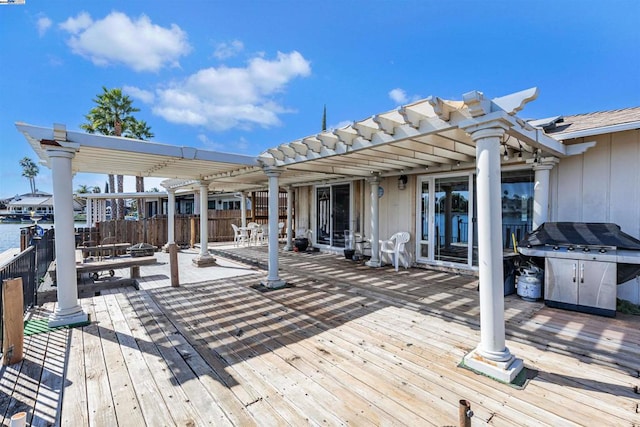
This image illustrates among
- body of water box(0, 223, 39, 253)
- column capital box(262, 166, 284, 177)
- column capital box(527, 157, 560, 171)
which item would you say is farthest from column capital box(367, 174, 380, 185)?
body of water box(0, 223, 39, 253)

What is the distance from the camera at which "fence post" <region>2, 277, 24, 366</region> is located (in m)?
2.66

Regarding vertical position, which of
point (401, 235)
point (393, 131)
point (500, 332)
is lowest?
point (500, 332)

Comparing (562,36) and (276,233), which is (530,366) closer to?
(276,233)

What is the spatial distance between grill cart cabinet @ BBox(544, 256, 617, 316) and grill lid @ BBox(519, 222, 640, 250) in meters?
0.27

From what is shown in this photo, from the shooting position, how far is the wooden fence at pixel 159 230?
10570 millimetres

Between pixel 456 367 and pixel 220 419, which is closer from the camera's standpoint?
pixel 220 419

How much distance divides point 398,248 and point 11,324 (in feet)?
20.1

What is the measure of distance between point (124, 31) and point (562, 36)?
1146cm

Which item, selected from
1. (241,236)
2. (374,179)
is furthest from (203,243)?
(374,179)

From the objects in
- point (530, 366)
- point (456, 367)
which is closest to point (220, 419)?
point (456, 367)

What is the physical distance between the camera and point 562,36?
768cm

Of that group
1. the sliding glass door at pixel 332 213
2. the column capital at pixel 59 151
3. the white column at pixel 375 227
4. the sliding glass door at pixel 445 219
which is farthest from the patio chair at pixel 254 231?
the column capital at pixel 59 151

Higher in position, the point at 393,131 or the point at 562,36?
the point at 562,36

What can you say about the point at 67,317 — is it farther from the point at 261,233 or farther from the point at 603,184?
the point at 261,233
